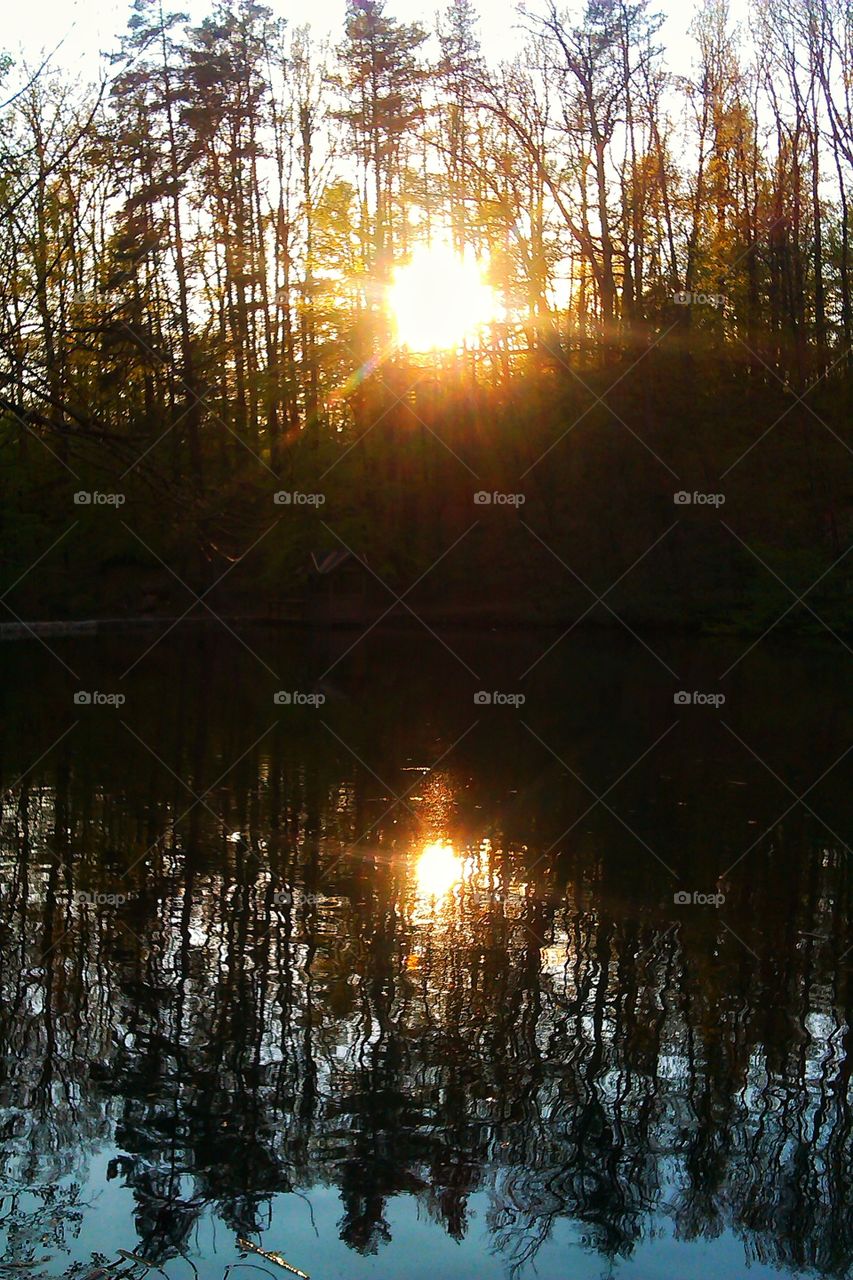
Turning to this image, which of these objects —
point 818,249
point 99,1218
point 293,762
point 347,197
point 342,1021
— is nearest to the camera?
point 99,1218

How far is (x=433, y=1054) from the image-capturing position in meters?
5.04

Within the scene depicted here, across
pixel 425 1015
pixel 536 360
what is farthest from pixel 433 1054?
pixel 536 360

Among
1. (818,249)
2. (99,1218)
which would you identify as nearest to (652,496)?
(818,249)

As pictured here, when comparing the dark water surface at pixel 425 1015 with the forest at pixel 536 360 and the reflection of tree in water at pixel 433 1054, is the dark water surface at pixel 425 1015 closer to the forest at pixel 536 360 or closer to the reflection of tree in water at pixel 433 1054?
the reflection of tree in water at pixel 433 1054

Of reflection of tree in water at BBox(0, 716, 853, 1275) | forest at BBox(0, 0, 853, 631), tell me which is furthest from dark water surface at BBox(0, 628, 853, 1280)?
forest at BBox(0, 0, 853, 631)

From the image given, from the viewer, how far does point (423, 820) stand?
392 inches

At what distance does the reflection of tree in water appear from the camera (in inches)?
154

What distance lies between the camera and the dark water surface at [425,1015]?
12.3ft

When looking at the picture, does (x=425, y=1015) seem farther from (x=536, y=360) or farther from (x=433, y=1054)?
(x=536, y=360)

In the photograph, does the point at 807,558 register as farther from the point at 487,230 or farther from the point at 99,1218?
the point at 99,1218

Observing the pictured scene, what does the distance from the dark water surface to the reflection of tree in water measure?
2 cm

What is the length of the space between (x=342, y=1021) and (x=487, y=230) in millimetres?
36520

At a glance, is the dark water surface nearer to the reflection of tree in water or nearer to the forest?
the reflection of tree in water

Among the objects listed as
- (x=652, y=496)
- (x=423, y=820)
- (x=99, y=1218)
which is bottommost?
(x=99, y=1218)
